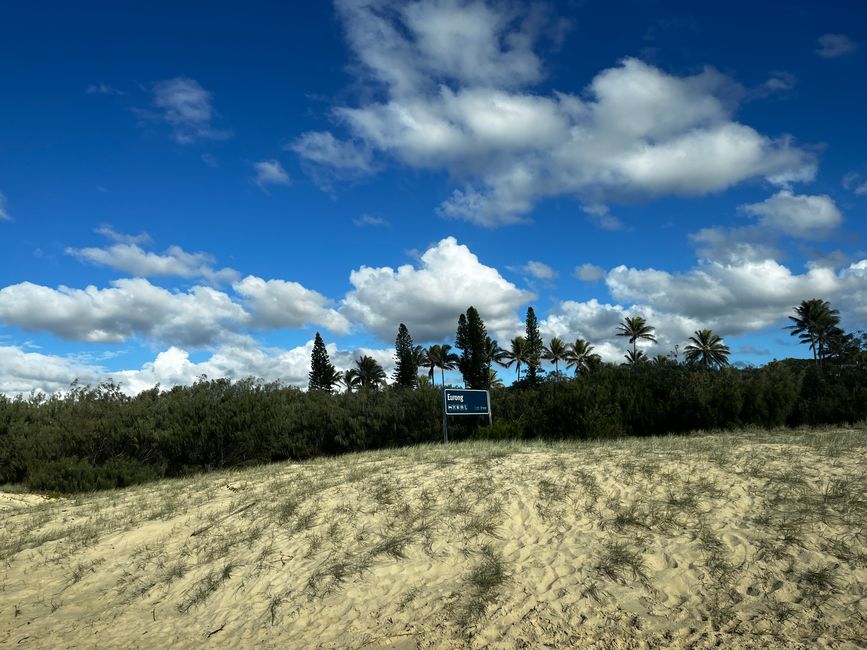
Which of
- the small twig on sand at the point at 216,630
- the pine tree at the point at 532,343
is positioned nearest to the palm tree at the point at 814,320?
the pine tree at the point at 532,343

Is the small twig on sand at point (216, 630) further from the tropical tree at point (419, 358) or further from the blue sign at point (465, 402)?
the tropical tree at point (419, 358)

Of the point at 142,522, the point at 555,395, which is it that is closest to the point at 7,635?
the point at 142,522

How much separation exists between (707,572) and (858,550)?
1.43 metres

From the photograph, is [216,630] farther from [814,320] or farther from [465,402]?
[814,320]

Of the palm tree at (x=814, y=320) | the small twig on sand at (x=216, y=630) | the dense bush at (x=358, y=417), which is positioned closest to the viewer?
the small twig on sand at (x=216, y=630)

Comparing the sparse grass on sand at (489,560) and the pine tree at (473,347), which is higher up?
the pine tree at (473,347)

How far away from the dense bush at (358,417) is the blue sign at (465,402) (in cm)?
59

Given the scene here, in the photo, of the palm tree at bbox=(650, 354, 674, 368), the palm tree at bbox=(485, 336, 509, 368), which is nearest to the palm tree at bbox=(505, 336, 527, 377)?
the palm tree at bbox=(485, 336, 509, 368)

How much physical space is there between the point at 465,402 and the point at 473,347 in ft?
139

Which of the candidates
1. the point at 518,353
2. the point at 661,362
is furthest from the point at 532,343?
the point at 661,362

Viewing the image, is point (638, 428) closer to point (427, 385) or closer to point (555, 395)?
point (555, 395)

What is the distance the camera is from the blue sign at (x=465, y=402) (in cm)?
1703

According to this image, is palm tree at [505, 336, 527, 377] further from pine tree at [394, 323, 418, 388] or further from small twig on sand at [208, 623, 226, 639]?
small twig on sand at [208, 623, 226, 639]

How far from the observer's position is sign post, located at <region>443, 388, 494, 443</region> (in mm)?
16953
